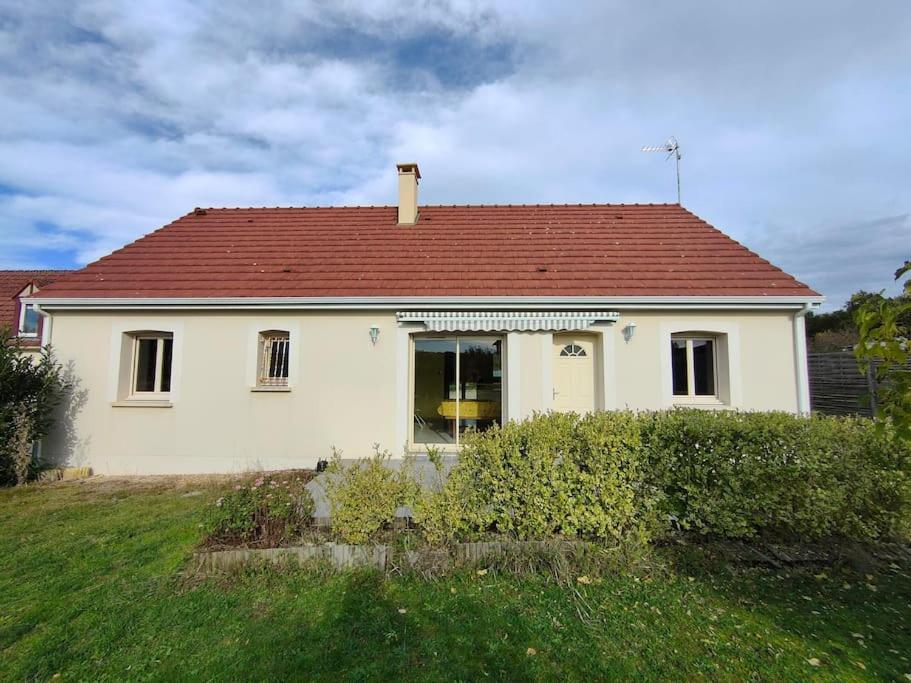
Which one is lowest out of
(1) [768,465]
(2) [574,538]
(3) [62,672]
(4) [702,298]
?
(3) [62,672]

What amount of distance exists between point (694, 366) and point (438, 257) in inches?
313

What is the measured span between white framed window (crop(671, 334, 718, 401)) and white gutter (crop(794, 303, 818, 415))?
6.16 feet

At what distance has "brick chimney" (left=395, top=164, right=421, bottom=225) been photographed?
49.8ft

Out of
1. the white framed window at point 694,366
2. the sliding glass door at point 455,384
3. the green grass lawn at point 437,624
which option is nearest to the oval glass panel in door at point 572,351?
the sliding glass door at point 455,384

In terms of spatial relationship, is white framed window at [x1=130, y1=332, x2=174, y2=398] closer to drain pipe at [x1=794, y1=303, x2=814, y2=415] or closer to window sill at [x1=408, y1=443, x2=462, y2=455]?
window sill at [x1=408, y1=443, x2=462, y2=455]

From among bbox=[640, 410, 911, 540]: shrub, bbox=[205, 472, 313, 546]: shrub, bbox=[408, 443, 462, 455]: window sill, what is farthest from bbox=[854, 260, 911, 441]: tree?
bbox=[408, 443, 462, 455]: window sill

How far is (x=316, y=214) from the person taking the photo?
1609 cm

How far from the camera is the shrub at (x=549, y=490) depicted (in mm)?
5398

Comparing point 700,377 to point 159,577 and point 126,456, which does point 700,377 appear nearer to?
point 159,577

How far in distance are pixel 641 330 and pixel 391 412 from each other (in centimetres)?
699

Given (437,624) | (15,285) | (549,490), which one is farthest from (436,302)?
(15,285)

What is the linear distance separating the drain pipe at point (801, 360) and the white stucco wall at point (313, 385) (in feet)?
0.39

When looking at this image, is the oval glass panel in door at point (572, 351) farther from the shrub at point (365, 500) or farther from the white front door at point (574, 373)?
the shrub at point (365, 500)

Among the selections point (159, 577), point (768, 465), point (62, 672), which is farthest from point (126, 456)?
point (768, 465)
